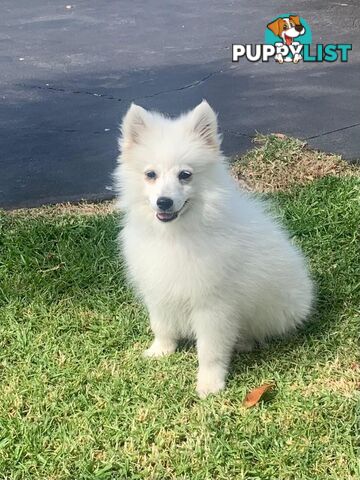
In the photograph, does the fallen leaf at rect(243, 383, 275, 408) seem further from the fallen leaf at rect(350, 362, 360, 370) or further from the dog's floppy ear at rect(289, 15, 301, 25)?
Result: the dog's floppy ear at rect(289, 15, 301, 25)

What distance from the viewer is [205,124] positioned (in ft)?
8.75

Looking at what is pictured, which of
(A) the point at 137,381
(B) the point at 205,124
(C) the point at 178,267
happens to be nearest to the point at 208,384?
(A) the point at 137,381

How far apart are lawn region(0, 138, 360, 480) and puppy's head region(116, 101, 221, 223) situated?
2.84ft

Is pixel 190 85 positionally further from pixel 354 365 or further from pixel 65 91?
pixel 354 365

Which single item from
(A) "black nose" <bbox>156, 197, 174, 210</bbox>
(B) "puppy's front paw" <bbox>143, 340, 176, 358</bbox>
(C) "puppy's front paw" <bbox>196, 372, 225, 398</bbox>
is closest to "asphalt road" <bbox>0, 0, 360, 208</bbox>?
(B) "puppy's front paw" <bbox>143, 340, 176, 358</bbox>

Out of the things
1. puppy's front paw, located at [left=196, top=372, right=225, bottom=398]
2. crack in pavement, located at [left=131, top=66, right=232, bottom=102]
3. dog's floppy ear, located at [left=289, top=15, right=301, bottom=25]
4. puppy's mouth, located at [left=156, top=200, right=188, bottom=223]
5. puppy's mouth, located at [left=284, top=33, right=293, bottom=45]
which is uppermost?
puppy's mouth, located at [left=156, top=200, right=188, bottom=223]

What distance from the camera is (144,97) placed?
6719mm

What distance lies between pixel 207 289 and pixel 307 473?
0.84 m

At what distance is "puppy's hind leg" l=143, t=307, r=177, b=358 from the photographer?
9.91 ft

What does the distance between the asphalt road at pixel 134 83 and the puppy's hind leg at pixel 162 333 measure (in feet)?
6.26

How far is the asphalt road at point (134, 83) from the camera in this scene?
5461 mm

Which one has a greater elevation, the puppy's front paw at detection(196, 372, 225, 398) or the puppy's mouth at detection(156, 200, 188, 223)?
the puppy's mouth at detection(156, 200, 188, 223)

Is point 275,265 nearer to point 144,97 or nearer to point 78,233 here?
point 78,233

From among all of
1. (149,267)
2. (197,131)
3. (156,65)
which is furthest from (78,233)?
(156,65)
